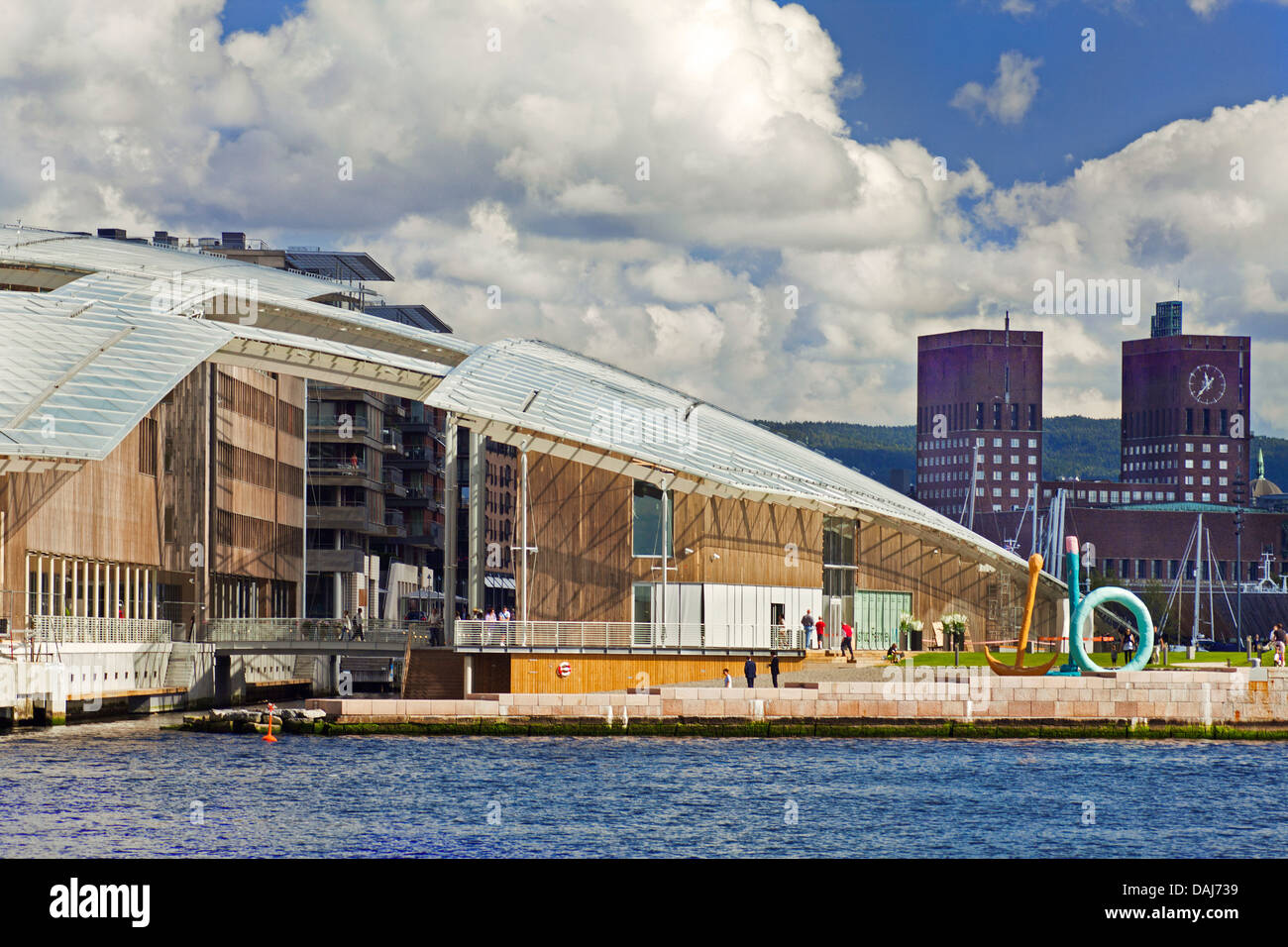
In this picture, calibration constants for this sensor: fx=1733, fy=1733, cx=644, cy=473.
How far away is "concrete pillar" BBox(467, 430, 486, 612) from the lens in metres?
64.3

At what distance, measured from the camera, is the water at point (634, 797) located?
3055 centimetres

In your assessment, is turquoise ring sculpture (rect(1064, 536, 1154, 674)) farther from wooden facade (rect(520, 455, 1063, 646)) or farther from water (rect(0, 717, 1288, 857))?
wooden facade (rect(520, 455, 1063, 646))

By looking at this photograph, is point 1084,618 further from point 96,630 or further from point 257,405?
point 257,405

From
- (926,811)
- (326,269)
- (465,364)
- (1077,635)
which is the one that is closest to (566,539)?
(465,364)

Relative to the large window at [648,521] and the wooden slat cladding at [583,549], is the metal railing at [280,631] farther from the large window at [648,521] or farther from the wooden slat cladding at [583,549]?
the large window at [648,521]

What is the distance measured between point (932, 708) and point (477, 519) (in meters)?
20.9

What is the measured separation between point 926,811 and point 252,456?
61.5 metres

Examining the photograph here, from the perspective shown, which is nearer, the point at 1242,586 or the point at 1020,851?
the point at 1020,851

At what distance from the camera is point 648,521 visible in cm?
6341

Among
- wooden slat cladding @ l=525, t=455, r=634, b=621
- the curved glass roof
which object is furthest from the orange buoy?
wooden slat cladding @ l=525, t=455, r=634, b=621

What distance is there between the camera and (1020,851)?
30.7m

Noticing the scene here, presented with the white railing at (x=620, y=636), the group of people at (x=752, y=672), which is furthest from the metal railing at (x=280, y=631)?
the group of people at (x=752, y=672)

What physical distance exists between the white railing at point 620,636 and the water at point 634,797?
7255 mm
